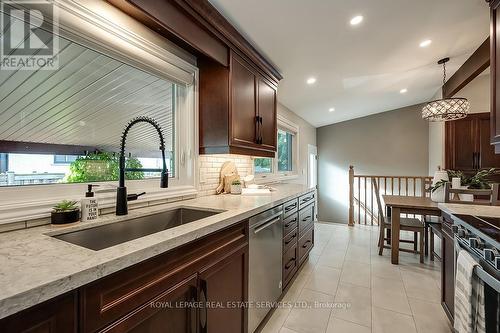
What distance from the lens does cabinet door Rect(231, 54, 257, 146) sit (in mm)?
2035

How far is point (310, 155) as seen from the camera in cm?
618

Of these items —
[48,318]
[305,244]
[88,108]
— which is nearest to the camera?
[48,318]

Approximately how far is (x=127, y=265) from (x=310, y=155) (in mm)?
5806

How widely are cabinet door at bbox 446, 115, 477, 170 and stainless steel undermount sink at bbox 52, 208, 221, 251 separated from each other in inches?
195

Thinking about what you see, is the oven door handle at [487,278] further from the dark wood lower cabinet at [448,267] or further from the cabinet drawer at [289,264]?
the cabinet drawer at [289,264]

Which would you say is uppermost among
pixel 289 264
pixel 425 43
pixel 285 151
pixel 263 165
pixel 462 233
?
pixel 425 43

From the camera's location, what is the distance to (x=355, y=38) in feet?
7.63

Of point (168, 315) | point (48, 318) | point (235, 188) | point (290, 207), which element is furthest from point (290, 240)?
point (48, 318)

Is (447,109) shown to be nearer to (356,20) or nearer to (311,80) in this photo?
(311,80)

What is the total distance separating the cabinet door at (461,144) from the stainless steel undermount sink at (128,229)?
4.96 m

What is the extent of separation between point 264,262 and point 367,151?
224 inches

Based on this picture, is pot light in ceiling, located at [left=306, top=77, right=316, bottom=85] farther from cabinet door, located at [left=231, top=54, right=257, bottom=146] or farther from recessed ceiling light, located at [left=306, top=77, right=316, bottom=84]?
cabinet door, located at [left=231, top=54, right=257, bottom=146]

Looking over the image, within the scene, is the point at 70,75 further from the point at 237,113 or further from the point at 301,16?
the point at 301,16

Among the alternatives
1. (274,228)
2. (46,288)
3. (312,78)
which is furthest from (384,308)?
(312,78)
